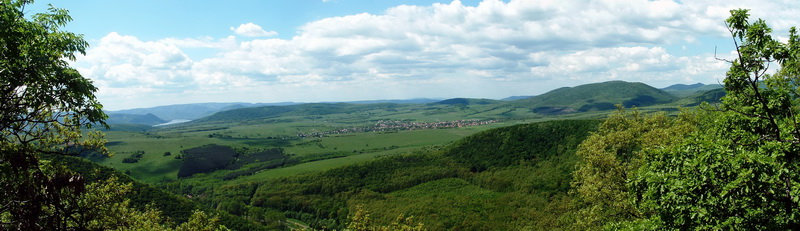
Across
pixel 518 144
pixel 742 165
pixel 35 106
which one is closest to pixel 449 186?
pixel 518 144

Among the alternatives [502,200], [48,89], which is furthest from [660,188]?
[502,200]

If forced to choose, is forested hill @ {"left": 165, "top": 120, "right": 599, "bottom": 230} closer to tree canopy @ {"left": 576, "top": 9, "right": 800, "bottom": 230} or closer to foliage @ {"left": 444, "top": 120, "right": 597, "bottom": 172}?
Answer: foliage @ {"left": 444, "top": 120, "right": 597, "bottom": 172}

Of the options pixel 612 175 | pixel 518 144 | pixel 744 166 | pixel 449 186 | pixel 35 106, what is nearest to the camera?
pixel 744 166

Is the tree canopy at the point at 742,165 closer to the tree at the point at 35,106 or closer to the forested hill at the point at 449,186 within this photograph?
the tree at the point at 35,106

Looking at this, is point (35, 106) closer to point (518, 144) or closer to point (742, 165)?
point (742, 165)

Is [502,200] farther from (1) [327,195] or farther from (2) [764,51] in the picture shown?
(2) [764,51]

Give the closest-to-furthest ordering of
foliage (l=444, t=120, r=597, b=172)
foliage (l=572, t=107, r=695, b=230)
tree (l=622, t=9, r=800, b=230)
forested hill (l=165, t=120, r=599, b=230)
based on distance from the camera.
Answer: tree (l=622, t=9, r=800, b=230) < foliage (l=572, t=107, r=695, b=230) < forested hill (l=165, t=120, r=599, b=230) < foliage (l=444, t=120, r=597, b=172)

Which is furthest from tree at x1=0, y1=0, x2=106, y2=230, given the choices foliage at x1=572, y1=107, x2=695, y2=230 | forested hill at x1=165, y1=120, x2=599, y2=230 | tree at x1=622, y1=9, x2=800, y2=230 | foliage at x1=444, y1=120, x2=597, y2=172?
foliage at x1=444, y1=120, x2=597, y2=172

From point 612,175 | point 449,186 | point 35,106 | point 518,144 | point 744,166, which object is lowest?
point 449,186
